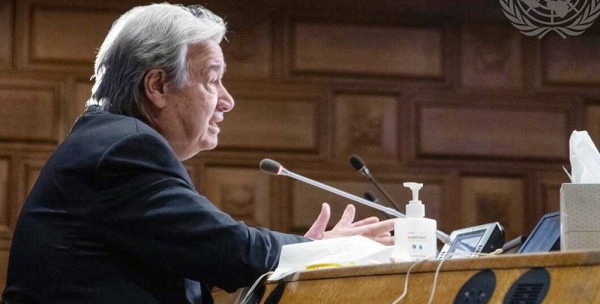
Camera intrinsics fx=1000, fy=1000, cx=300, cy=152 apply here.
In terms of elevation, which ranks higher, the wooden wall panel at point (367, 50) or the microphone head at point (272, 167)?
the wooden wall panel at point (367, 50)

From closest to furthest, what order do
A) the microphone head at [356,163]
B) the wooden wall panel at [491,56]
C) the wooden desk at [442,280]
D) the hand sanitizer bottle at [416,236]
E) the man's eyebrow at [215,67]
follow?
the wooden desk at [442,280], the hand sanitizer bottle at [416,236], the man's eyebrow at [215,67], the microphone head at [356,163], the wooden wall panel at [491,56]

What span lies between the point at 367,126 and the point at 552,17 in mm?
1182

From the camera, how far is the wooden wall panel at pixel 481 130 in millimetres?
5535

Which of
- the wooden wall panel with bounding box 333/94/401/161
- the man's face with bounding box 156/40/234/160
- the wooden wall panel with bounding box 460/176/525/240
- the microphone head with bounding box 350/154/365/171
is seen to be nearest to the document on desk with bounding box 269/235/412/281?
the man's face with bounding box 156/40/234/160

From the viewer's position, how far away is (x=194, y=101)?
2.24 metres

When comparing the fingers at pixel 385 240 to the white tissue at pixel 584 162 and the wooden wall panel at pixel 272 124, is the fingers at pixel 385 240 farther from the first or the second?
the wooden wall panel at pixel 272 124

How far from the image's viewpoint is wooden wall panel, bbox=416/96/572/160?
5535mm

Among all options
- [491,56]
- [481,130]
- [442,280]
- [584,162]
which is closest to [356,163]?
[481,130]

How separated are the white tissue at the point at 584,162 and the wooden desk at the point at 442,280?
281 millimetres

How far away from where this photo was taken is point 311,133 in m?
5.42

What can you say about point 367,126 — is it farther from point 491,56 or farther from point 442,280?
point 442,280

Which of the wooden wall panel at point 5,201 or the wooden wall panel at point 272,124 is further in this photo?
the wooden wall panel at point 272,124

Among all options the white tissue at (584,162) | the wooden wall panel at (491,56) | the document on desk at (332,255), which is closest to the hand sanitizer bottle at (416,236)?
the document on desk at (332,255)

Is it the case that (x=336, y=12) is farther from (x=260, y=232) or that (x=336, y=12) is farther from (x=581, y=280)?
(x=581, y=280)
